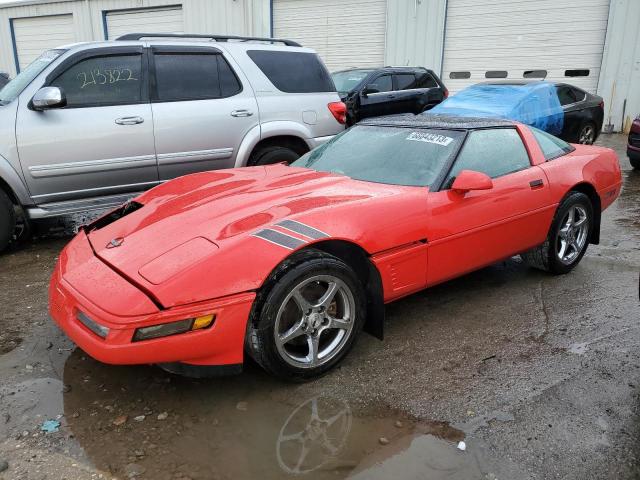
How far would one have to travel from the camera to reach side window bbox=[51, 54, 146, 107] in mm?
Answer: 4855

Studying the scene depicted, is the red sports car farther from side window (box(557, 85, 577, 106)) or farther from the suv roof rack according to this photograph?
side window (box(557, 85, 577, 106))

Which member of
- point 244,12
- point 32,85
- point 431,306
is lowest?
point 431,306

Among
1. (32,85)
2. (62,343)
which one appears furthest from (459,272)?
(32,85)

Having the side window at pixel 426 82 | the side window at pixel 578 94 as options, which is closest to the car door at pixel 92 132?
the side window at pixel 426 82

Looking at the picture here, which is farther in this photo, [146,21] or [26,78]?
[146,21]

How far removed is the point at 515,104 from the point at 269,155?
4.59 metres

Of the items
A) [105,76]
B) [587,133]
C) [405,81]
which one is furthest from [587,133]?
[105,76]

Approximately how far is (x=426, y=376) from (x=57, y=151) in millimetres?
3747

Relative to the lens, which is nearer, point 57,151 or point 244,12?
point 57,151

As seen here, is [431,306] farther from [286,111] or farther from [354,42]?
[354,42]

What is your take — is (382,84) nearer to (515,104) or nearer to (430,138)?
(515,104)

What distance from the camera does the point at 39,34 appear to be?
19.9 metres

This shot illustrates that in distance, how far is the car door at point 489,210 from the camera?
3.31 metres

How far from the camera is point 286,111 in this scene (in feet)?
19.0
